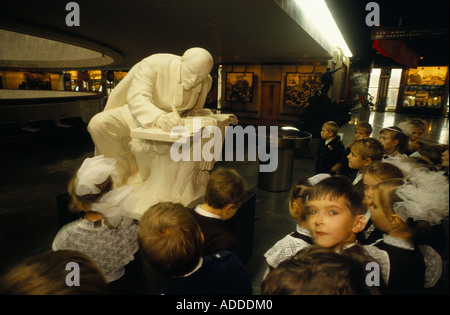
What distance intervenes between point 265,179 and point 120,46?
7.30 metres

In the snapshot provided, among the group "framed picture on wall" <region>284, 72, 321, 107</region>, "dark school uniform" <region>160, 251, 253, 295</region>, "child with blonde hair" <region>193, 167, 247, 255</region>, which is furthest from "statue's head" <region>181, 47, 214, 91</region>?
"framed picture on wall" <region>284, 72, 321, 107</region>

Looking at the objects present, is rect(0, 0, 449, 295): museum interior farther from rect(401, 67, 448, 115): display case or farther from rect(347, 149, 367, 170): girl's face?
rect(401, 67, 448, 115): display case

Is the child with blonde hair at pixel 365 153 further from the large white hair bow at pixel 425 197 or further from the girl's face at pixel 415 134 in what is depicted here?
the large white hair bow at pixel 425 197

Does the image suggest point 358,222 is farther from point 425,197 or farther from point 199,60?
point 199,60

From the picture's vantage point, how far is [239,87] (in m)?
13.0

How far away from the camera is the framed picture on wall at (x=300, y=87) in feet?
37.2

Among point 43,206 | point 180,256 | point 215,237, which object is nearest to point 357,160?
point 215,237

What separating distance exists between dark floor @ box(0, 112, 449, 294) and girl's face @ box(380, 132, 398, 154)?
61 centimetres

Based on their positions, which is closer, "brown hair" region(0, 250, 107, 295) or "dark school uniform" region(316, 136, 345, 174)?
"brown hair" region(0, 250, 107, 295)

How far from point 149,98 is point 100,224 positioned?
4.49 ft

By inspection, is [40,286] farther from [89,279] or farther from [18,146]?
[18,146]

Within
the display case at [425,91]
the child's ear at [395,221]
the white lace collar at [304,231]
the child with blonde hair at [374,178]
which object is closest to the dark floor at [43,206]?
the child with blonde hair at [374,178]

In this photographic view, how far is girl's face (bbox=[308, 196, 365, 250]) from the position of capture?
1.13 meters
